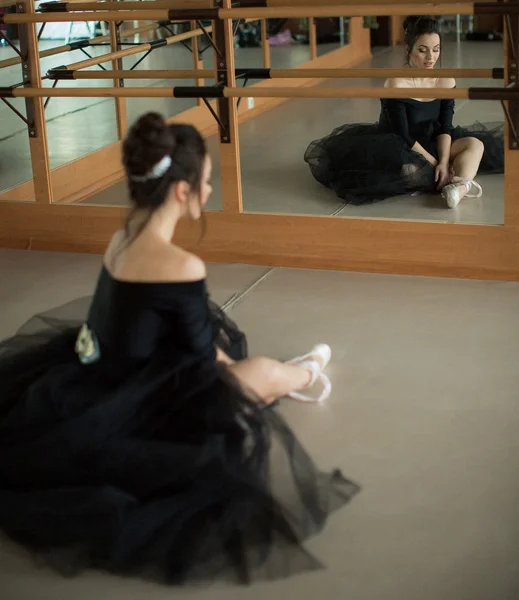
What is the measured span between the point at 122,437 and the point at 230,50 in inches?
68.6

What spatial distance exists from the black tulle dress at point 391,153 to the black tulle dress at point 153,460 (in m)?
1.97

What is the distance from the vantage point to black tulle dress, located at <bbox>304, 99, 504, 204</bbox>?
154 inches

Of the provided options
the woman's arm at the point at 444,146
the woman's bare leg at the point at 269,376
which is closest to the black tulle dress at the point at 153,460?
the woman's bare leg at the point at 269,376

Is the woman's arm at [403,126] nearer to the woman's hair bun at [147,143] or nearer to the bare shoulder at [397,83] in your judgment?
the bare shoulder at [397,83]

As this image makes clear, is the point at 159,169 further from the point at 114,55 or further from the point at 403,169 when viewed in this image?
the point at 114,55

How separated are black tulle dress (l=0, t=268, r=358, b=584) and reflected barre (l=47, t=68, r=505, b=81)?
1403 millimetres

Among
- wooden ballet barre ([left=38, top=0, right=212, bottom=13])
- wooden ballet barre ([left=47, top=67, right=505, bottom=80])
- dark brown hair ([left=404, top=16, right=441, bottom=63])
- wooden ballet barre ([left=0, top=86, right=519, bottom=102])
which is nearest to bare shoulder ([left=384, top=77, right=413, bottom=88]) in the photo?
dark brown hair ([left=404, top=16, right=441, bottom=63])

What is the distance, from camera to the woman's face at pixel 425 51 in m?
3.74

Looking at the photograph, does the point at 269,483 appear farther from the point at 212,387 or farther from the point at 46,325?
the point at 46,325

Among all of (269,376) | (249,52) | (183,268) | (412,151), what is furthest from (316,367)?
(249,52)

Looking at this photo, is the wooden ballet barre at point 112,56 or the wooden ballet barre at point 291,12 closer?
the wooden ballet barre at point 291,12

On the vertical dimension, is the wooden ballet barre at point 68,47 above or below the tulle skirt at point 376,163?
above

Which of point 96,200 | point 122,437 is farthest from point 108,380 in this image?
point 96,200

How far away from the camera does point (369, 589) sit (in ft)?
5.61
